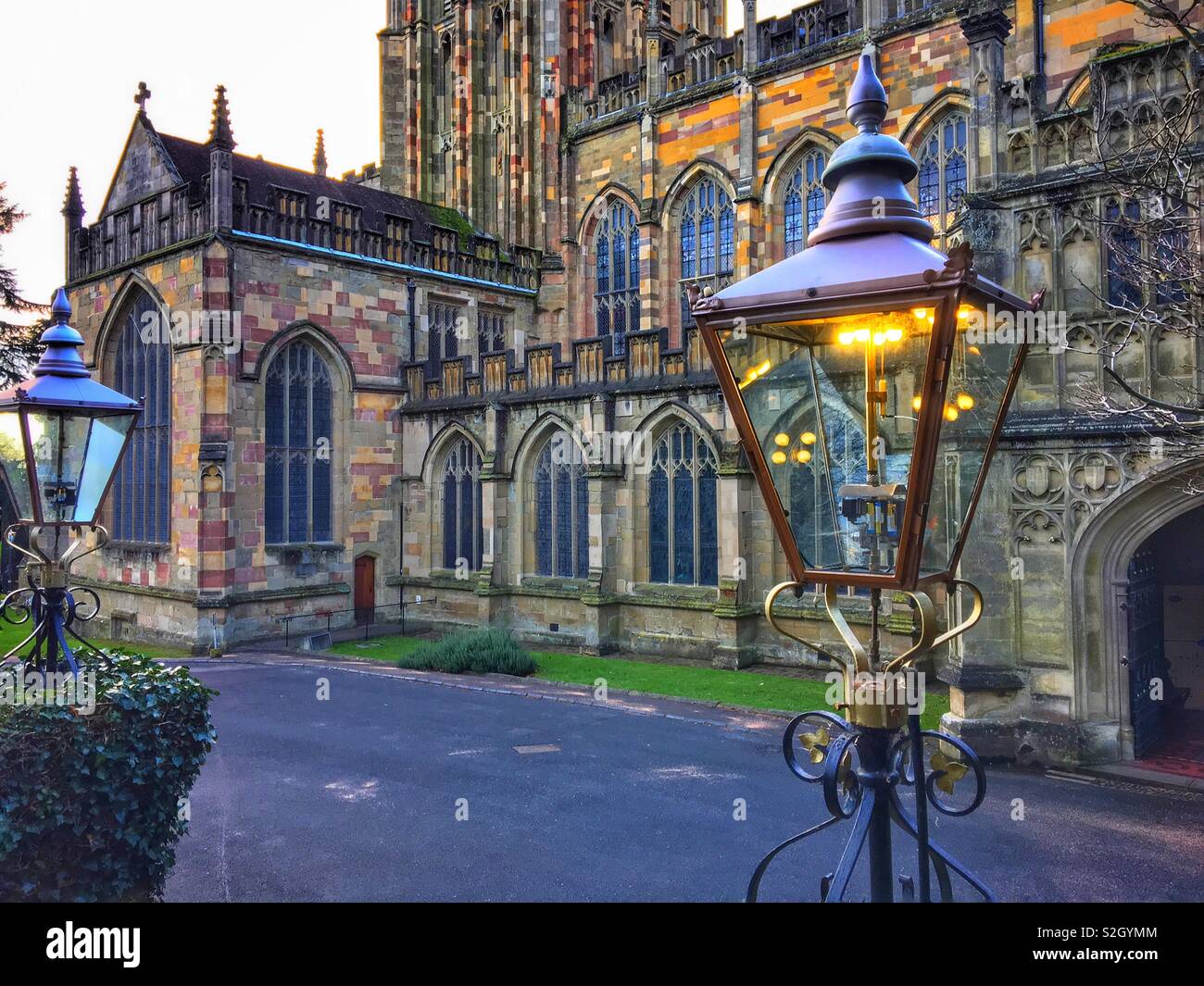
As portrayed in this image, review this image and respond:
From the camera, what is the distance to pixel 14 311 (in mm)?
28953

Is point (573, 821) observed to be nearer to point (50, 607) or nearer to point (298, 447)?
point (50, 607)

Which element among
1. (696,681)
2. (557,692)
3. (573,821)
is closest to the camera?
(573,821)

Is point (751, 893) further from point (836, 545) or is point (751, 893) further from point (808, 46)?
point (808, 46)

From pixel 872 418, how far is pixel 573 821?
20.5 ft

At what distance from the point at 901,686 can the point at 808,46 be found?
2195 cm

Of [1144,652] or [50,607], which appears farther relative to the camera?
[1144,652]

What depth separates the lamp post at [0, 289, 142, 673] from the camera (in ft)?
18.3

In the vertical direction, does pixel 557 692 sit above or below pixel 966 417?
below

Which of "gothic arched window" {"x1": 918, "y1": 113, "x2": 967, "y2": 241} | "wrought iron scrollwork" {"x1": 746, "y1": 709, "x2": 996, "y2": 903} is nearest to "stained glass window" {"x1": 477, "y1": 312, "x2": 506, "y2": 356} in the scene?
"gothic arched window" {"x1": 918, "y1": 113, "x2": 967, "y2": 241}

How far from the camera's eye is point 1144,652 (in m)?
10.2

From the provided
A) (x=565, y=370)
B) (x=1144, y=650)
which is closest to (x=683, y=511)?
(x=565, y=370)

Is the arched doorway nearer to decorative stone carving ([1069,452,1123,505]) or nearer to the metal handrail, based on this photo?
decorative stone carving ([1069,452,1123,505])
